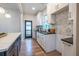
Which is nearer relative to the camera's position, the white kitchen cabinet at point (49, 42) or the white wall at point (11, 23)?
the white kitchen cabinet at point (49, 42)

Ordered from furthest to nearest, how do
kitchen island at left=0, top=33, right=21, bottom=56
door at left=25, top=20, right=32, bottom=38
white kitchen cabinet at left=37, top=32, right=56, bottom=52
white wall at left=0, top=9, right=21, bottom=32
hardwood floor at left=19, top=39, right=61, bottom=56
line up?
door at left=25, top=20, right=32, bottom=38 → white wall at left=0, top=9, right=21, bottom=32 → white kitchen cabinet at left=37, top=32, right=56, bottom=52 → hardwood floor at left=19, top=39, right=61, bottom=56 → kitchen island at left=0, top=33, right=21, bottom=56

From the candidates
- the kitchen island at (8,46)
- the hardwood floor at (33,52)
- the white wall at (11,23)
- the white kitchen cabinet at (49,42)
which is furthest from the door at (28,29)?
the kitchen island at (8,46)

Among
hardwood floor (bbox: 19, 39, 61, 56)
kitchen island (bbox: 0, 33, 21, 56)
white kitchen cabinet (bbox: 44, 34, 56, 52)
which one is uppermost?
kitchen island (bbox: 0, 33, 21, 56)

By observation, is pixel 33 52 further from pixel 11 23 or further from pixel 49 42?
pixel 11 23

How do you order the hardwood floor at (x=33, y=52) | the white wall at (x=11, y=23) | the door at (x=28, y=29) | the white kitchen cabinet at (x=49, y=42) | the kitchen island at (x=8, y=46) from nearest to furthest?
1. the kitchen island at (x=8, y=46)
2. the hardwood floor at (x=33, y=52)
3. the white kitchen cabinet at (x=49, y=42)
4. the white wall at (x=11, y=23)
5. the door at (x=28, y=29)

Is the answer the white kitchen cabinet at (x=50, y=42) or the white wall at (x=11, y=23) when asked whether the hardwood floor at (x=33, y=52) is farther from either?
the white wall at (x=11, y=23)

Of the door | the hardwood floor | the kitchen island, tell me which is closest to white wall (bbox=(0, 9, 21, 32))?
the door

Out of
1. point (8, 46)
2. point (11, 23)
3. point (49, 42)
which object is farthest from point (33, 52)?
point (11, 23)

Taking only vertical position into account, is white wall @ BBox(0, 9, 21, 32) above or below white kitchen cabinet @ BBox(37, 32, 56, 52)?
above

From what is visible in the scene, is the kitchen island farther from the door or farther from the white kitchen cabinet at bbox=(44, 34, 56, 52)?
the door

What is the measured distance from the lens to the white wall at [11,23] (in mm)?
6477

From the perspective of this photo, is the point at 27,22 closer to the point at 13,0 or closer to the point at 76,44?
the point at 76,44

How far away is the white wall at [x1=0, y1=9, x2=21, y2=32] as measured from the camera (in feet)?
21.2

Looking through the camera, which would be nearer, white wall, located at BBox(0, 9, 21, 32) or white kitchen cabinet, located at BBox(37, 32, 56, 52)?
white kitchen cabinet, located at BBox(37, 32, 56, 52)
